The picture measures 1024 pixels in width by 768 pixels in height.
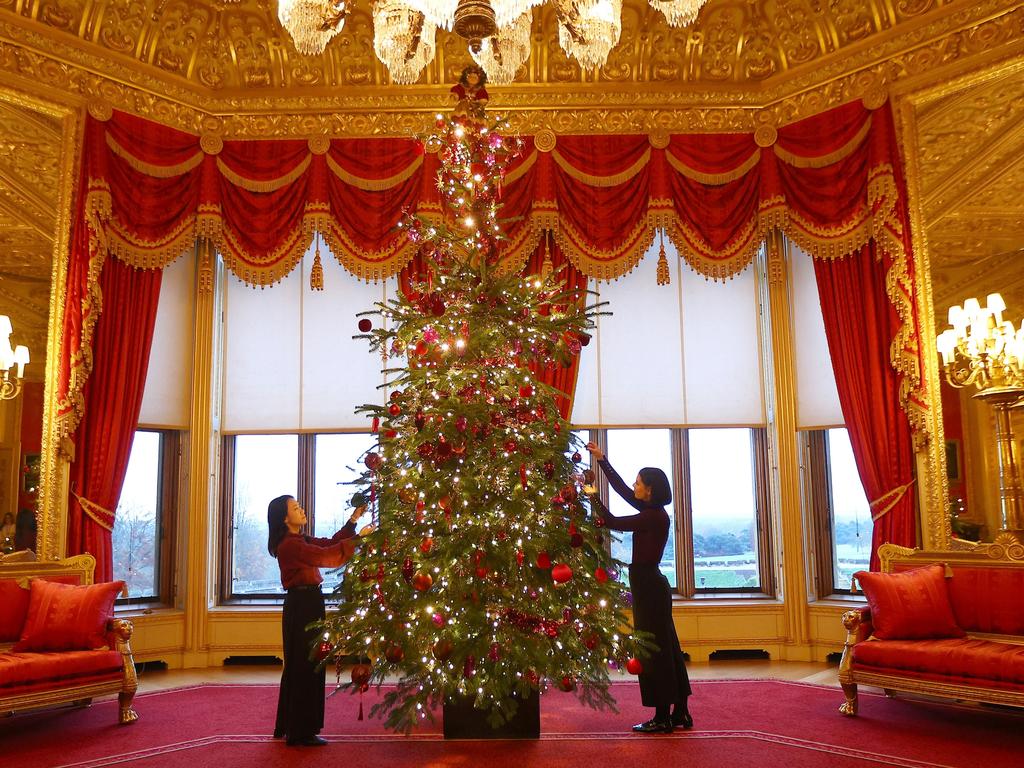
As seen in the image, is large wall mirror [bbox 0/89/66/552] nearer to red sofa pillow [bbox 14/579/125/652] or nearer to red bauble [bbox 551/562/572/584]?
red sofa pillow [bbox 14/579/125/652]

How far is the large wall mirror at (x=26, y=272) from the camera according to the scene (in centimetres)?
588

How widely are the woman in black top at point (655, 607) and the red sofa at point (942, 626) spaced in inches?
43.1

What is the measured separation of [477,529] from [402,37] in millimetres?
2457

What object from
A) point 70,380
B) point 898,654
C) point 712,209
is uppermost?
point 712,209

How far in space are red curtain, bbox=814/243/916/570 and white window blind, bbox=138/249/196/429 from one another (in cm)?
504

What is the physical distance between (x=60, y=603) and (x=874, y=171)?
6198mm

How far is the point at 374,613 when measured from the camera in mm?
4336

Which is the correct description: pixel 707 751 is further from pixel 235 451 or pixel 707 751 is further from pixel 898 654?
pixel 235 451

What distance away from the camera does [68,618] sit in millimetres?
5070

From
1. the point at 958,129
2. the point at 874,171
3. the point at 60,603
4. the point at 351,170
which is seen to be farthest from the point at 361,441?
the point at 958,129

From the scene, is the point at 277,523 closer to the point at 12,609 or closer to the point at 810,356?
the point at 12,609

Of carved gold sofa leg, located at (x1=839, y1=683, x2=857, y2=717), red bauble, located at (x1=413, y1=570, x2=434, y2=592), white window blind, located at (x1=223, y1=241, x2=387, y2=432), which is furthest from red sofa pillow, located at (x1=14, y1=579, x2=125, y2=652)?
carved gold sofa leg, located at (x1=839, y1=683, x2=857, y2=717)

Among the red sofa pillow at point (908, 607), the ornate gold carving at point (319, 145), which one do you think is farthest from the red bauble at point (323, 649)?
the ornate gold carving at point (319, 145)

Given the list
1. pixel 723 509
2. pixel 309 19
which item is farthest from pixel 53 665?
pixel 723 509
